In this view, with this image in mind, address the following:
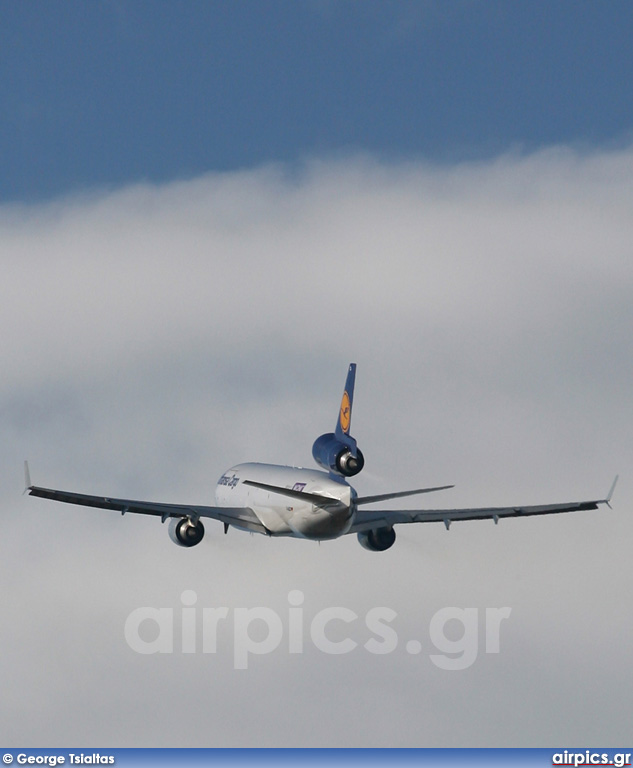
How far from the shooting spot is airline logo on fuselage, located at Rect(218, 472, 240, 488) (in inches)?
4712

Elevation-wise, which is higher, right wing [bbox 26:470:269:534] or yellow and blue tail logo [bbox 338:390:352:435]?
yellow and blue tail logo [bbox 338:390:352:435]

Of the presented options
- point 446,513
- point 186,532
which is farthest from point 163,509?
point 446,513

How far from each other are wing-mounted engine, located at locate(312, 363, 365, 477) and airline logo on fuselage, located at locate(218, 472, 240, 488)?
10320 mm

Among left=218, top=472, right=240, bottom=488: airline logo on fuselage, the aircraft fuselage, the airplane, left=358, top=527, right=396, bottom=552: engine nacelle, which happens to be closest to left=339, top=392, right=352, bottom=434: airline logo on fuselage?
the airplane

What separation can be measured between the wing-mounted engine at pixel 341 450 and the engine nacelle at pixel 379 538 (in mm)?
8016

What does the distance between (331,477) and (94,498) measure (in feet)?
50.3

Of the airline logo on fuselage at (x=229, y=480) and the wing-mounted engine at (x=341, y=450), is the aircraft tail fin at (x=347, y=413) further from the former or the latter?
the airline logo on fuselage at (x=229, y=480)

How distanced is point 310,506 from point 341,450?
686cm

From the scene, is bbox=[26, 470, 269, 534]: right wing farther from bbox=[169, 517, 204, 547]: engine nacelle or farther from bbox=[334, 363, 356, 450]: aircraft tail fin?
bbox=[334, 363, 356, 450]: aircraft tail fin

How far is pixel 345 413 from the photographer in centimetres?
11331

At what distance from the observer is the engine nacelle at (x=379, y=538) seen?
379 ft

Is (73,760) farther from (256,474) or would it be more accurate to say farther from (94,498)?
(256,474)

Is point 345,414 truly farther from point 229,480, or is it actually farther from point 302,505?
point 229,480

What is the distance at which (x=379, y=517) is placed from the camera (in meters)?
114
